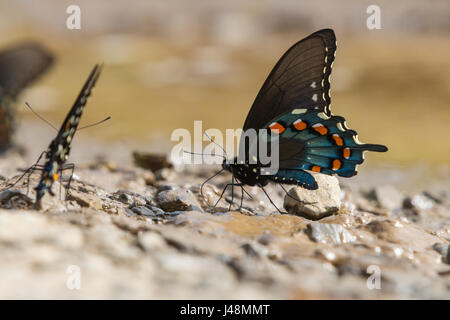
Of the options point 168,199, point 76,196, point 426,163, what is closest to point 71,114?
point 76,196

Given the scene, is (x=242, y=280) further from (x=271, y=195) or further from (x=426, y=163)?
(x=426, y=163)

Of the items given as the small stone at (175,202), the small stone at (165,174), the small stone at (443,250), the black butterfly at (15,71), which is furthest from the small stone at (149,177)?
the small stone at (443,250)

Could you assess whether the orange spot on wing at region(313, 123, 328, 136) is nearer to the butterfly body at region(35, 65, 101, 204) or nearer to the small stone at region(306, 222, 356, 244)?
the small stone at region(306, 222, 356, 244)

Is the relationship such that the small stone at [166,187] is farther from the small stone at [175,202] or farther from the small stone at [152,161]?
the small stone at [152,161]

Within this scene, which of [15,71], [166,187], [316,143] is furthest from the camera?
[15,71]

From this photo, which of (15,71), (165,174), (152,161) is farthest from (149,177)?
(15,71)

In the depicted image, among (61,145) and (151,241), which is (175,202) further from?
(151,241)

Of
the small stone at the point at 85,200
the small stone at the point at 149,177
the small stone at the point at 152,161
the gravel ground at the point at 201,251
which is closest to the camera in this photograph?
the gravel ground at the point at 201,251
